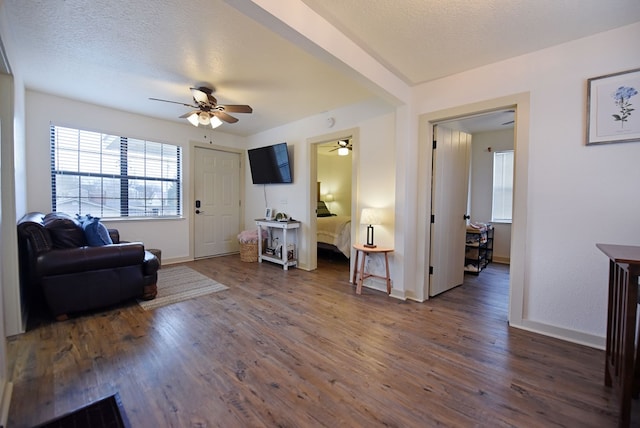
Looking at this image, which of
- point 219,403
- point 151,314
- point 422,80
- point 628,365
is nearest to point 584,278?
point 628,365

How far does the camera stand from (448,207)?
11.0 feet

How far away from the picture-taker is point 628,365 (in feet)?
4.24

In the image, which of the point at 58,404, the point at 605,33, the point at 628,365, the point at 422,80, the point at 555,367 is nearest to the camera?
the point at 628,365

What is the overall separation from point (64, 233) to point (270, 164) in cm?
307

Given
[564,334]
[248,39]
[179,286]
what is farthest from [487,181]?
[179,286]

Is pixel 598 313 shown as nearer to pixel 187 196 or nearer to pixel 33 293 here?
pixel 33 293

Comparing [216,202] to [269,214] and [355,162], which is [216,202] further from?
[355,162]

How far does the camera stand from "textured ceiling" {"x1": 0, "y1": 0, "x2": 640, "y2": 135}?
1857 mm

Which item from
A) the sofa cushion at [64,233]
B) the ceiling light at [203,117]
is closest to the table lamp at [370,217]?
the ceiling light at [203,117]

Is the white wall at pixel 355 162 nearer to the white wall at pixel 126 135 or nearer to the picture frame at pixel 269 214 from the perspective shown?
the picture frame at pixel 269 214

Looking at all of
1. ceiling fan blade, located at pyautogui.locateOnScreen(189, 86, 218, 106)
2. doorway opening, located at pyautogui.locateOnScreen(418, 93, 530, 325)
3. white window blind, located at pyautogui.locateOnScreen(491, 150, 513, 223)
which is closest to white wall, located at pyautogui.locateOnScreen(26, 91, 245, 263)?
ceiling fan blade, located at pyautogui.locateOnScreen(189, 86, 218, 106)

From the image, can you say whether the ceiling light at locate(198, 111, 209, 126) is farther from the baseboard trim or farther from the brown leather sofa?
the baseboard trim

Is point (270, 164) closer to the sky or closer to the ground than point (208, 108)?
closer to the ground

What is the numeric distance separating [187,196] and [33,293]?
2511mm
